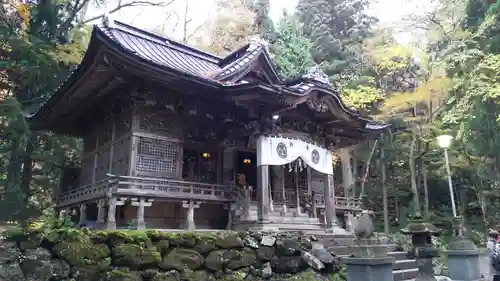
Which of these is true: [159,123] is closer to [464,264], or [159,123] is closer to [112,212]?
[112,212]

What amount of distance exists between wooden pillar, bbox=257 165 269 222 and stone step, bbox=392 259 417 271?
3.87 m

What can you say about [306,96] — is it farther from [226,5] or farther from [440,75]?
[226,5]

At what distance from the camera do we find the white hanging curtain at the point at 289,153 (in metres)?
12.5

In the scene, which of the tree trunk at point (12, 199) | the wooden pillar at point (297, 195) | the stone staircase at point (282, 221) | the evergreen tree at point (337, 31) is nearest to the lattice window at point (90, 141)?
the tree trunk at point (12, 199)

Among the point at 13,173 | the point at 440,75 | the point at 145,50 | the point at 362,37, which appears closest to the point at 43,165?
the point at 13,173

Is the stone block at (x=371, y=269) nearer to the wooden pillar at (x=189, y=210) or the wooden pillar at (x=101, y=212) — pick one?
the wooden pillar at (x=189, y=210)

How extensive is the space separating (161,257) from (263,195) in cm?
439

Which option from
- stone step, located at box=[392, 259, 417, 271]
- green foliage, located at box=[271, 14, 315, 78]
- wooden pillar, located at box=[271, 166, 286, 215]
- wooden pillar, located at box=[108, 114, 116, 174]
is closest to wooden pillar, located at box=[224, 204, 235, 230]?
wooden pillar, located at box=[271, 166, 286, 215]

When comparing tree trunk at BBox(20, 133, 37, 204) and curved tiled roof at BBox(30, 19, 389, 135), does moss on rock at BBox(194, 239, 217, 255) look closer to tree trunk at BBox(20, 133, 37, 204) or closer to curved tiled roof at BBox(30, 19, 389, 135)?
curved tiled roof at BBox(30, 19, 389, 135)

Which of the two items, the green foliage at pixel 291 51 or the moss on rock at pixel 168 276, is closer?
the moss on rock at pixel 168 276

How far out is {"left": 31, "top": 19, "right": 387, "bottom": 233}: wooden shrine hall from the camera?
36.5 feet

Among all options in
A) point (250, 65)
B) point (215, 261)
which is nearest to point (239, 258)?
point (215, 261)

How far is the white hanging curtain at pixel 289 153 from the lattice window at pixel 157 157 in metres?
2.90

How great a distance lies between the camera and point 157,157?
492 inches
